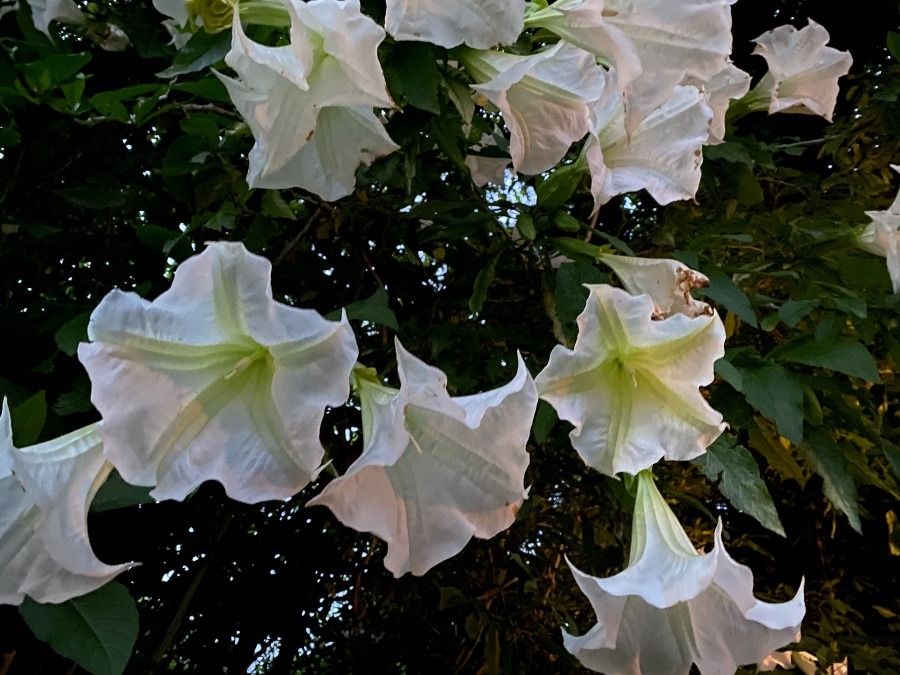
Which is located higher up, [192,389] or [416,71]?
[416,71]

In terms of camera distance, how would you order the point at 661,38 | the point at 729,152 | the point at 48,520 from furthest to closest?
the point at 729,152 → the point at 661,38 → the point at 48,520

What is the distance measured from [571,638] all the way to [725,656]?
6.1 inches

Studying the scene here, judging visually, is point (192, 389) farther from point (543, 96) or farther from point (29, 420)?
point (543, 96)

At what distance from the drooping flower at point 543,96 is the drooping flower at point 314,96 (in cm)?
11

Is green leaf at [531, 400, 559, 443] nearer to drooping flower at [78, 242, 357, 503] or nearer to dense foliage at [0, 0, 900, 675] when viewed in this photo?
dense foliage at [0, 0, 900, 675]

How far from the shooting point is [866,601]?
6.67 ft

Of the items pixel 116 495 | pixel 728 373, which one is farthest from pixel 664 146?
pixel 116 495

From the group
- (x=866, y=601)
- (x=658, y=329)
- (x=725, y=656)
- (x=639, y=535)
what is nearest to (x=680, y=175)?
(x=658, y=329)

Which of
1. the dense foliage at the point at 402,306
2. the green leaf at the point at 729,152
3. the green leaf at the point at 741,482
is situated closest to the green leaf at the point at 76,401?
the dense foliage at the point at 402,306

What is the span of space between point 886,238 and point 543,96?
67 cm

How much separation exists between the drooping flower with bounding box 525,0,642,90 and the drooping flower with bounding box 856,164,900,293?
61 centimetres

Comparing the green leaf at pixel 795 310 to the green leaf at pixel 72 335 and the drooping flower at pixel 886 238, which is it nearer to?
the drooping flower at pixel 886 238

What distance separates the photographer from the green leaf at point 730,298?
0.85 metres

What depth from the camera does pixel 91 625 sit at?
560 mm
